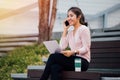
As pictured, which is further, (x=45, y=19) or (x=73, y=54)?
(x=45, y=19)

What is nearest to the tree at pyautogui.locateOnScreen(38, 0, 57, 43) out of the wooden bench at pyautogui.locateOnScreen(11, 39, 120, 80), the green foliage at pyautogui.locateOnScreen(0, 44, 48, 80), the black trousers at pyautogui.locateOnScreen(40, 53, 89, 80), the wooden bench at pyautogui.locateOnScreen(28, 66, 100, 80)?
the green foliage at pyautogui.locateOnScreen(0, 44, 48, 80)

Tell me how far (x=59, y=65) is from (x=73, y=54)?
0.24 meters

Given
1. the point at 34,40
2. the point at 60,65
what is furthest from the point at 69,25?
the point at 34,40

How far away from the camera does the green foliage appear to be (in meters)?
7.19

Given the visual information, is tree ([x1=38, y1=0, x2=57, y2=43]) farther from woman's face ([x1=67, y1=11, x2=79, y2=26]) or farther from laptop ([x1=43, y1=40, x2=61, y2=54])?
laptop ([x1=43, y1=40, x2=61, y2=54])

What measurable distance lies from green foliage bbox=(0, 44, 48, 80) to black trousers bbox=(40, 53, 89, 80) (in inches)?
98.2

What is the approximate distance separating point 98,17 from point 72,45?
4.58 meters

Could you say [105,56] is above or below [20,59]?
above

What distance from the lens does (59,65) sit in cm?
457

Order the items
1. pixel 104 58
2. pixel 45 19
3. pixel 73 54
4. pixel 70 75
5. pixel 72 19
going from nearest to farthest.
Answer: pixel 70 75, pixel 73 54, pixel 72 19, pixel 104 58, pixel 45 19

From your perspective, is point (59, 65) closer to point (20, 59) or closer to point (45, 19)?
point (20, 59)

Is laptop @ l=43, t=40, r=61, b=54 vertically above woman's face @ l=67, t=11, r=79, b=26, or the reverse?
woman's face @ l=67, t=11, r=79, b=26

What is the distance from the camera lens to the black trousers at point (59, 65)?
4.51 metres

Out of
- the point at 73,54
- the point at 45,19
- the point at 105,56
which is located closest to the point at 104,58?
the point at 105,56
